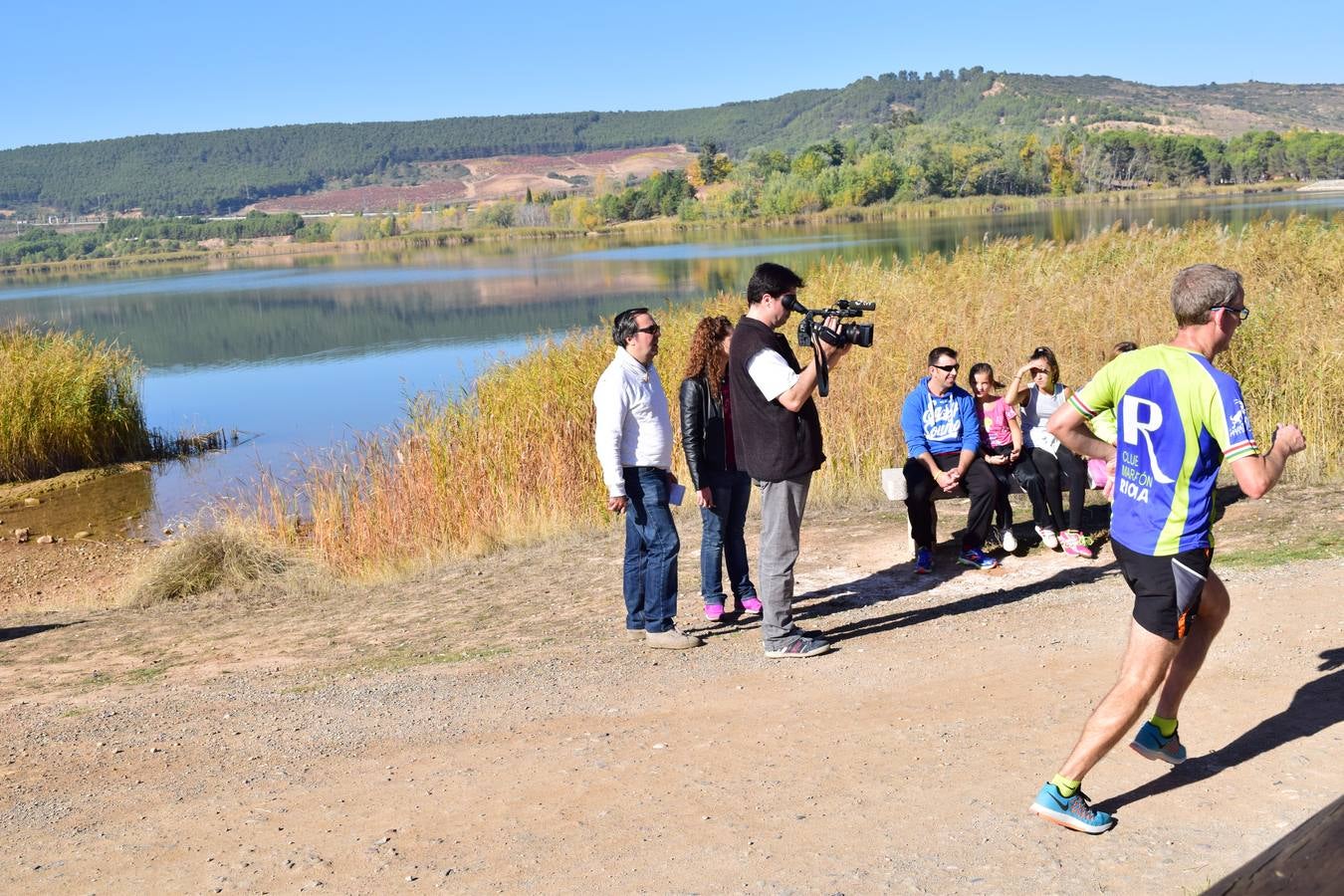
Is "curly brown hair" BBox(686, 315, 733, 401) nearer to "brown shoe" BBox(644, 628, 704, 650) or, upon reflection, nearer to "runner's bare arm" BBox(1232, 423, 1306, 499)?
"brown shoe" BBox(644, 628, 704, 650)

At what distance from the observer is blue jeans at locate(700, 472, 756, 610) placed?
663cm

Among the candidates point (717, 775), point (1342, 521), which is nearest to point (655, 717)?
point (717, 775)

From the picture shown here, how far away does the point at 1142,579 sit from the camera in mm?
3660

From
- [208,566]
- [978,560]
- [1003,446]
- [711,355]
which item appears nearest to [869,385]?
[1003,446]

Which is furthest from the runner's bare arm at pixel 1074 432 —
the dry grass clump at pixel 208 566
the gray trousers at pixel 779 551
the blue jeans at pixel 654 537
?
the dry grass clump at pixel 208 566

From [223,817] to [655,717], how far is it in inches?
68.6

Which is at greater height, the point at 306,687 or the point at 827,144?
the point at 827,144

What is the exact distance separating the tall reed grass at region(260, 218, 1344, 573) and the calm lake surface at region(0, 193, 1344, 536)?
2109 millimetres

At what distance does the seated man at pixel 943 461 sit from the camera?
7715 mm

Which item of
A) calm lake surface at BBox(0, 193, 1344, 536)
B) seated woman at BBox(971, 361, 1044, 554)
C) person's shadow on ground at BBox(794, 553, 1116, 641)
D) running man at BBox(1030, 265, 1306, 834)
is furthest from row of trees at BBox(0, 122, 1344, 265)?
running man at BBox(1030, 265, 1306, 834)

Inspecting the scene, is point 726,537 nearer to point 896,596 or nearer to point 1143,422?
point 896,596

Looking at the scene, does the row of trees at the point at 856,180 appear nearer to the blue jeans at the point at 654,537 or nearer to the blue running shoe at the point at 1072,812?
the blue jeans at the point at 654,537

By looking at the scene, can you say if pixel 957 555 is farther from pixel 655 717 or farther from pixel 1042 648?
pixel 655 717

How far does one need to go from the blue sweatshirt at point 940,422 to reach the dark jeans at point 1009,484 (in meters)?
0.25
